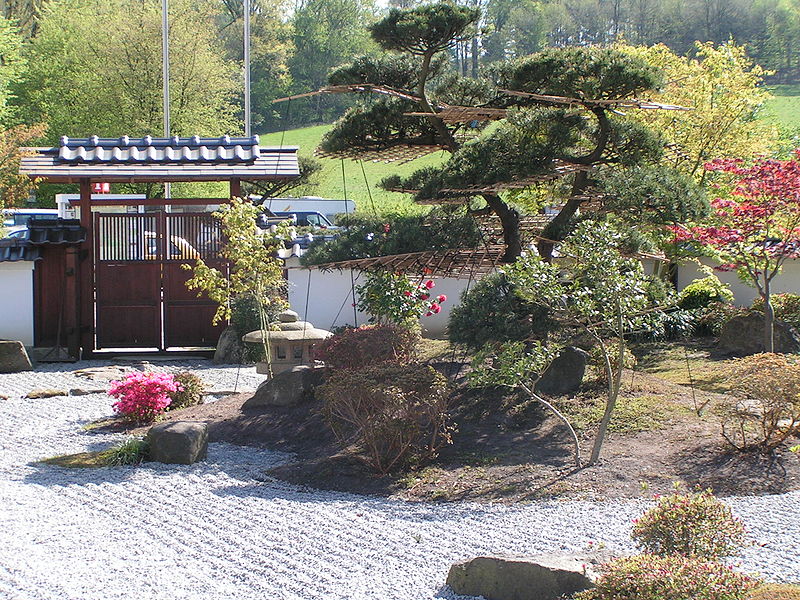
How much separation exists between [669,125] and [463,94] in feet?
23.2

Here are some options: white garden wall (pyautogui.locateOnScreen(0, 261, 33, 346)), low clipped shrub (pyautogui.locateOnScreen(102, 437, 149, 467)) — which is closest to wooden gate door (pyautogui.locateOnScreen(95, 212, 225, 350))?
white garden wall (pyautogui.locateOnScreen(0, 261, 33, 346))

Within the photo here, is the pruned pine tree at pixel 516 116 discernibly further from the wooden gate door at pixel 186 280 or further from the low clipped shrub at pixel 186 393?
the wooden gate door at pixel 186 280

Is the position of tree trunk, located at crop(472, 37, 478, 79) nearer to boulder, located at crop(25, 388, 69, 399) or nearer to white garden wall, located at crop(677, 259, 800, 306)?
white garden wall, located at crop(677, 259, 800, 306)

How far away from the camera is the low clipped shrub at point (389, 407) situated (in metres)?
6.87

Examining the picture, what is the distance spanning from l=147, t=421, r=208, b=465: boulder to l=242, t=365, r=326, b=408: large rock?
1627mm

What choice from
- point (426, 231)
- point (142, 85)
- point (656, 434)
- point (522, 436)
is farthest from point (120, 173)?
→ point (142, 85)

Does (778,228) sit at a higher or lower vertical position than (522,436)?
higher

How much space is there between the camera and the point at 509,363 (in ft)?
22.6

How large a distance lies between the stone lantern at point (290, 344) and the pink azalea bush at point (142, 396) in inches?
59.4

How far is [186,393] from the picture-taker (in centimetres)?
1016

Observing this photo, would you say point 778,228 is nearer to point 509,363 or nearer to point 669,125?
point 669,125

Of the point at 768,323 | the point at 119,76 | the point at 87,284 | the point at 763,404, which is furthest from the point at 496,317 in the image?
the point at 119,76

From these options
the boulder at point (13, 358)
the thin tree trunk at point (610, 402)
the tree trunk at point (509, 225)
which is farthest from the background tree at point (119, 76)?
the thin tree trunk at point (610, 402)

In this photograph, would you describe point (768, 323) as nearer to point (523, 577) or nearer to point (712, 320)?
point (712, 320)
